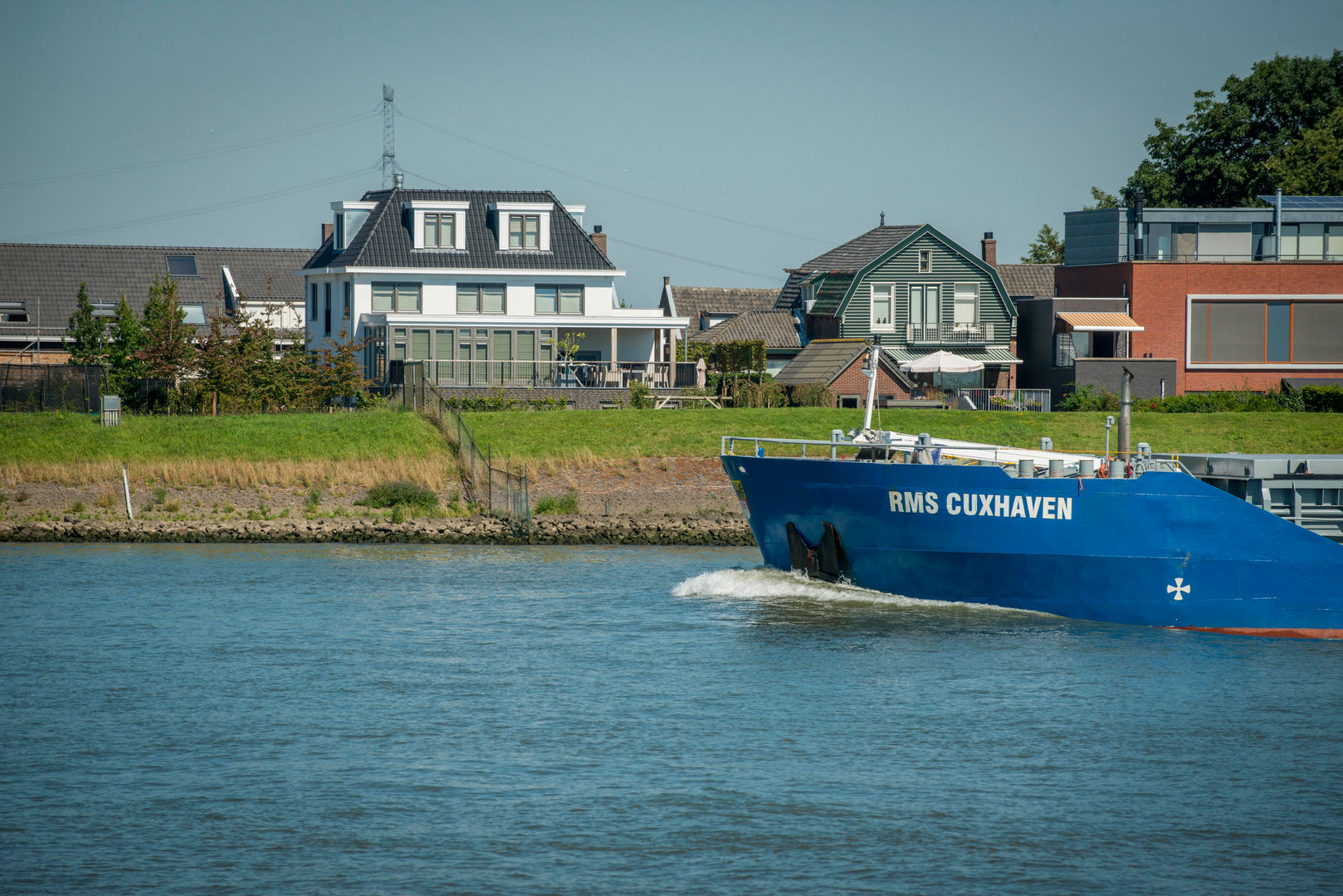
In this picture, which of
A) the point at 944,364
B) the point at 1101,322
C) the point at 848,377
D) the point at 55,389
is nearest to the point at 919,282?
the point at 944,364

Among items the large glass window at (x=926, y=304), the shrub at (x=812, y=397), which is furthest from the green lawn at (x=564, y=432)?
the large glass window at (x=926, y=304)

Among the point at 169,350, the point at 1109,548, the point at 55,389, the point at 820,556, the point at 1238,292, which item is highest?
the point at 1238,292

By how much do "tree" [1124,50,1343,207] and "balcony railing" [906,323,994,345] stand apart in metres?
22.8

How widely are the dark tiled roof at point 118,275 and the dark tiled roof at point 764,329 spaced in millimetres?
26969

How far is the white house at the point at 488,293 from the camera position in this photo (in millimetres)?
56938

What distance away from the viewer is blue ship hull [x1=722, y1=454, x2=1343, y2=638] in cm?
2445

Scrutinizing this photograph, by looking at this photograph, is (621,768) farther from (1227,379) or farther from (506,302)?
(1227,379)

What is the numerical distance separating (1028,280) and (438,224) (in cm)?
3680

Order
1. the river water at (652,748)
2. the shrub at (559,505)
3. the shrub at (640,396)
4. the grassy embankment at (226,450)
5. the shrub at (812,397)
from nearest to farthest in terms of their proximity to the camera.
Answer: the river water at (652,748) < the shrub at (559,505) < the grassy embankment at (226,450) < the shrub at (640,396) < the shrub at (812,397)

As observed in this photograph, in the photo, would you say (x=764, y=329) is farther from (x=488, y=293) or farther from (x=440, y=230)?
(x=440, y=230)

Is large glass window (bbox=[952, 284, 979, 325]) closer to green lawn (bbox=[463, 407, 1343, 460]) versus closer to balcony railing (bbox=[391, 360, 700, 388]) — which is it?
balcony railing (bbox=[391, 360, 700, 388])

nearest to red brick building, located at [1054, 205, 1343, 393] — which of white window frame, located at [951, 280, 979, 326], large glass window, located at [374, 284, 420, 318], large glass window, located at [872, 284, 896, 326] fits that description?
white window frame, located at [951, 280, 979, 326]

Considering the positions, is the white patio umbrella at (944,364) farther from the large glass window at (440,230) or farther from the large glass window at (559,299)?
the large glass window at (440,230)

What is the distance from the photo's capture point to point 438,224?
60750 millimetres
